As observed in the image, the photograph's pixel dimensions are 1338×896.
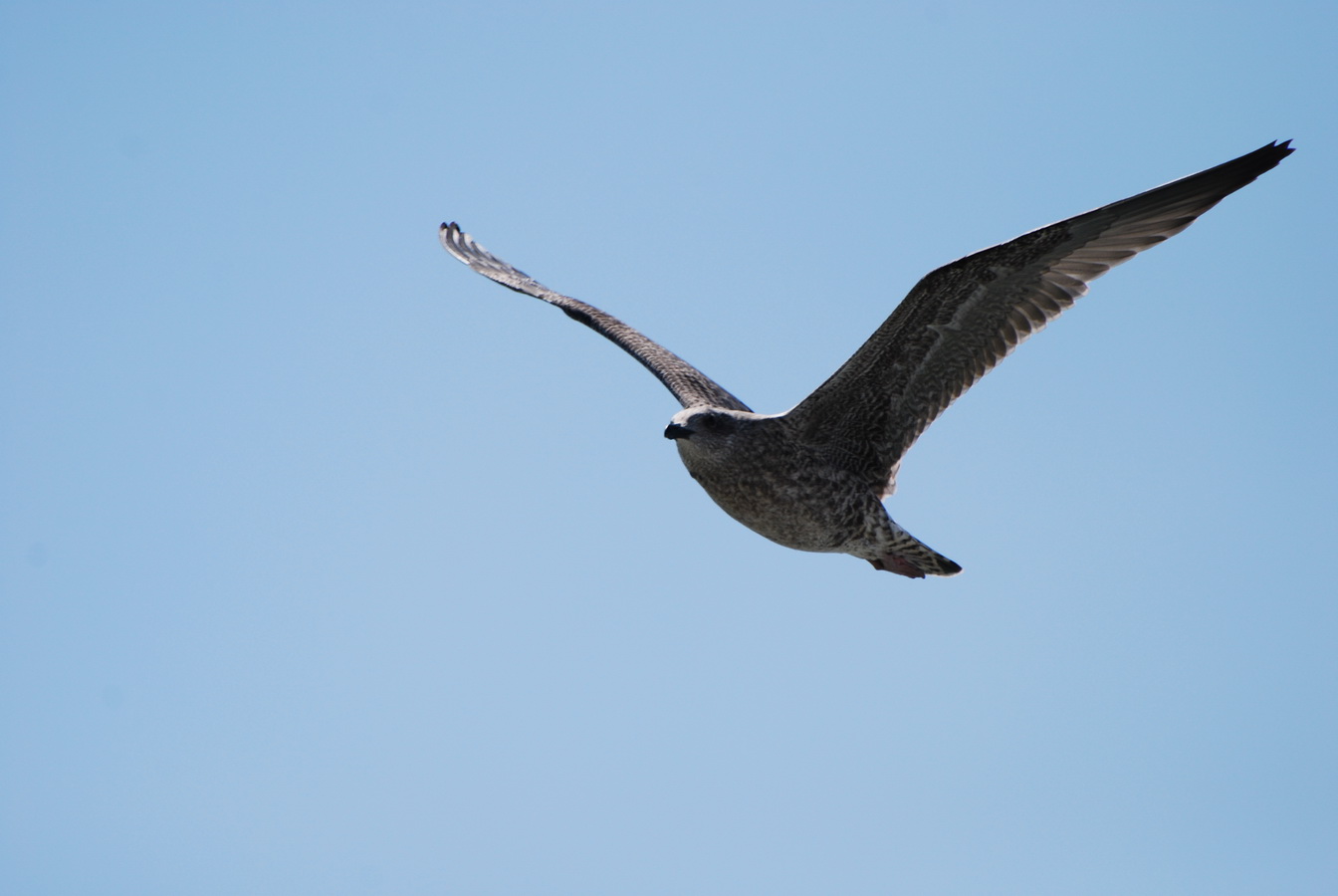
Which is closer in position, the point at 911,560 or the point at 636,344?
the point at 911,560

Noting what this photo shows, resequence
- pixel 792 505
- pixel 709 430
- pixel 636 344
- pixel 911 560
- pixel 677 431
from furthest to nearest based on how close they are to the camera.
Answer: pixel 636 344
pixel 911 560
pixel 792 505
pixel 709 430
pixel 677 431

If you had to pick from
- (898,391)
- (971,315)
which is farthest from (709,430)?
(971,315)

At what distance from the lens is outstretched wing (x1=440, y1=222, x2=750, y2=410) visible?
12883 mm

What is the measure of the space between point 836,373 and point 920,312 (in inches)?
33.1

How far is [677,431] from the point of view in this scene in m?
11.0

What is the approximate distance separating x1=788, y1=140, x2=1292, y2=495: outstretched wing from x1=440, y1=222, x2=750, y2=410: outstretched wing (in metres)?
1.45

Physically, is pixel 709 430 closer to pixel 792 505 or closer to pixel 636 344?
pixel 792 505

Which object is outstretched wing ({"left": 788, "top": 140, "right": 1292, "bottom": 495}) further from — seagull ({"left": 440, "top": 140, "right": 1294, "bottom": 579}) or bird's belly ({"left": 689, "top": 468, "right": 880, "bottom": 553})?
bird's belly ({"left": 689, "top": 468, "right": 880, "bottom": 553})

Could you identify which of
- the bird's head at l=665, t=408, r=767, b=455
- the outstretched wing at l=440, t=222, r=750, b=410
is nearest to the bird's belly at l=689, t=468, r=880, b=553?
the bird's head at l=665, t=408, r=767, b=455

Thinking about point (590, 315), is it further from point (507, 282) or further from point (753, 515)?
point (753, 515)

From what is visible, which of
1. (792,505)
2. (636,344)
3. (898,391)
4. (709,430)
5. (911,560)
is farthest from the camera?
(636,344)

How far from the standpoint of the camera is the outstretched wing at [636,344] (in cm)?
1288

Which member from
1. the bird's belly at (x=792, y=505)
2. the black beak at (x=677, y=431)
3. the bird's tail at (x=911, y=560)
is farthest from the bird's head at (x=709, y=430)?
the bird's tail at (x=911, y=560)

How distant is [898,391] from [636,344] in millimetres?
3013
